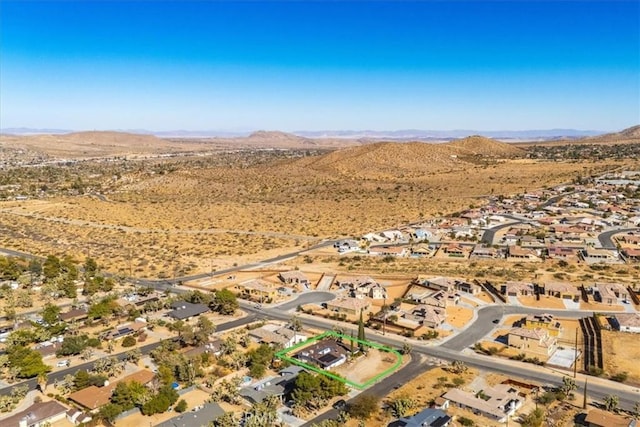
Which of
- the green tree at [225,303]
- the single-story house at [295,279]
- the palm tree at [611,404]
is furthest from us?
the single-story house at [295,279]

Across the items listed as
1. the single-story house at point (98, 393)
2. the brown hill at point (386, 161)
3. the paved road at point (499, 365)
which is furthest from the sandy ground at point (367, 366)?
the brown hill at point (386, 161)

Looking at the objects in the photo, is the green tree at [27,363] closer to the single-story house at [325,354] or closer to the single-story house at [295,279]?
the single-story house at [325,354]

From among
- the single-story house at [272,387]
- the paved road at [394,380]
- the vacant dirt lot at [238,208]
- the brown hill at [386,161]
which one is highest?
the brown hill at [386,161]

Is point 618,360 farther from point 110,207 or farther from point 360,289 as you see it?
point 110,207

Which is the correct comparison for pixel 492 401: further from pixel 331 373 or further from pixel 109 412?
pixel 109 412

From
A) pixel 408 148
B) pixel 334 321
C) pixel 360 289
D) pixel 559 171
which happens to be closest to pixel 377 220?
pixel 360 289

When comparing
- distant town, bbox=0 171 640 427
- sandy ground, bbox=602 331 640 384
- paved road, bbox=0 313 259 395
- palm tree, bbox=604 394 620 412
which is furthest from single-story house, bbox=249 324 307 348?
sandy ground, bbox=602 331 640 384

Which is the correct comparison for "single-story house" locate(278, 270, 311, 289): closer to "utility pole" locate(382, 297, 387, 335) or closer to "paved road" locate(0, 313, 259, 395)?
"utility pole" locate(382, 297, 387, 335)
